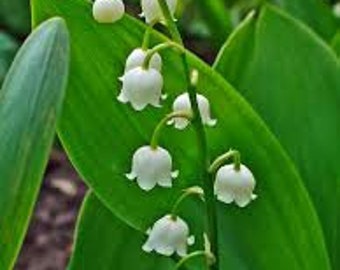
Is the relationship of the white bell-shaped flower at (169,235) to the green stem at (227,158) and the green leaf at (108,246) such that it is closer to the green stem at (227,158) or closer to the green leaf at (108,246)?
the green stem at (227,158)

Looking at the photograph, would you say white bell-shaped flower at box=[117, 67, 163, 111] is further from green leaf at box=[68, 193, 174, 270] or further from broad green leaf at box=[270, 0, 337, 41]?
broad green leaf at box=[270, 0, 337, 41]

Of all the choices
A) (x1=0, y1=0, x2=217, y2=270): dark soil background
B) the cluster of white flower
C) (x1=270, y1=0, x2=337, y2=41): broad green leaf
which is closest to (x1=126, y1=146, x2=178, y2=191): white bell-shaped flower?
the cluster of white flower

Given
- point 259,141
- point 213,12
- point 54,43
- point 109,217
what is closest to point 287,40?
point 259,141

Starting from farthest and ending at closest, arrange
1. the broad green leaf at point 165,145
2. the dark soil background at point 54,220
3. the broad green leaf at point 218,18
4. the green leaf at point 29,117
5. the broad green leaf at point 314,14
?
the dark soil background at point 54,220, the broad green leaf at point 218,18, the broad green leaf at point 314,14, the broad green leaf at point 165,145, the green leaf at point 29,117

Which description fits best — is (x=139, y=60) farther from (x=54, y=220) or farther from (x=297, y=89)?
(x=54, y=220)

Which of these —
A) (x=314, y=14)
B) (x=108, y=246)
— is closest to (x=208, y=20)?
(x=314, y=14)

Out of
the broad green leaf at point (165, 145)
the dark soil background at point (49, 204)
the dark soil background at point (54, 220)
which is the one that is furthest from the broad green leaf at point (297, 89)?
the dark soil background at point (54, 220)
